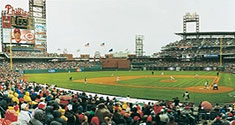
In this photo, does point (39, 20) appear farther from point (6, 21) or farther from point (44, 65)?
point (44, 65)

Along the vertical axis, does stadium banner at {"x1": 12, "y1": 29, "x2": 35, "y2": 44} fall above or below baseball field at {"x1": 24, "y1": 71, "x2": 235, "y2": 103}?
above

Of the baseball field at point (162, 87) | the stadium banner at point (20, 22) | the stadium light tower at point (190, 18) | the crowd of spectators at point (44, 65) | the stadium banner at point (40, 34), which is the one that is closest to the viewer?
the baseball field at point (162, 87)

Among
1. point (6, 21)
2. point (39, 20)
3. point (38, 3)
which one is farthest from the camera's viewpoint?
point (38, 3)

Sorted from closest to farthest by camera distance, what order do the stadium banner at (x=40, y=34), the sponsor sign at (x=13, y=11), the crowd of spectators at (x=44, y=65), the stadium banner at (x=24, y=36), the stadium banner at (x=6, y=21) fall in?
the sponsor sign at (x=13, y=11) → the stadium banner at (x=6, y=21) → the stadium banner at (x=24, y=36) → the crowd of spectators at (x=44, y=65) → the stadium banner at (x=40, y=34)

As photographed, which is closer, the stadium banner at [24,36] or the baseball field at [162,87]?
the baseball field at [162,87]

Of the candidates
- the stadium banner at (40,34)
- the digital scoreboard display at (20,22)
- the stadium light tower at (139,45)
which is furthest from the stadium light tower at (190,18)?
the digital scoreboard display at (20,22)

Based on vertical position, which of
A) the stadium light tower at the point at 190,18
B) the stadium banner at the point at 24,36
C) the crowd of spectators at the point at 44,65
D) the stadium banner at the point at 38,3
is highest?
the stadium banner at the point at 38,3

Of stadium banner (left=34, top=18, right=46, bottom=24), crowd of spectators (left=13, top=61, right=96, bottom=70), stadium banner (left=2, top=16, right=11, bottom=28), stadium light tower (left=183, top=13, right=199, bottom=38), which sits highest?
stadium light tower (left=183, top=13, right=199, bottom=38)

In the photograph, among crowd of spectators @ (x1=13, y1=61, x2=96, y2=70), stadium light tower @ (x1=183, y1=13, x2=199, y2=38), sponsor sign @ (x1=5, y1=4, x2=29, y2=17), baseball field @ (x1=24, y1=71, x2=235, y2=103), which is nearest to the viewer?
baseball field @ (x1=24, y1=71, x2=235, y2=103)

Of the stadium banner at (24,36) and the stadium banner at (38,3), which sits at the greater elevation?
the stadium banner at (38,3)

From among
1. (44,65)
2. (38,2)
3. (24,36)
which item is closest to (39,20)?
(38,2)

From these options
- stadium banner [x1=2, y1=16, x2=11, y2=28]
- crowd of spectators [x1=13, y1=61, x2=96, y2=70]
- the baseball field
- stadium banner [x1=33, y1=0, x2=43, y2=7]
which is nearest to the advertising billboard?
stadium banner [x1=33, y1=0, x2=43, y2=7]

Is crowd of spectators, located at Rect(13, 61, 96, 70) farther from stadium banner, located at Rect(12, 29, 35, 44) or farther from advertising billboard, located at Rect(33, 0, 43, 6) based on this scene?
advertising billboard, located at Rect(33, 0, 43, 6)

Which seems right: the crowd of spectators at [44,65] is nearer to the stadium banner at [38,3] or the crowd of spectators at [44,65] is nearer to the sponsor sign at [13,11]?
the sponsor sign at [13,11]
